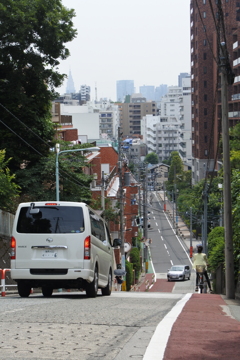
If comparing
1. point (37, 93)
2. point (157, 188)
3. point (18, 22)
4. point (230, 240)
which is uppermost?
point (18, 22)

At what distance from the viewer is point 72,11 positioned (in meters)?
39.8

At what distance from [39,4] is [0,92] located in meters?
5.75

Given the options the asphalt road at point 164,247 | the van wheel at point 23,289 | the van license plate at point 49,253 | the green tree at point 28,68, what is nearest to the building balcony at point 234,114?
the asphalt road at point 164,247

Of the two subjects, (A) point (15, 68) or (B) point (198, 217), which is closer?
(A) point (15, 68)

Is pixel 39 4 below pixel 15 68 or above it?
above

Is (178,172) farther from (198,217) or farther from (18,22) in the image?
(18,22)

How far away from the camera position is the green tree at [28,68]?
38094mm

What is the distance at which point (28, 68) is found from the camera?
40125 mm

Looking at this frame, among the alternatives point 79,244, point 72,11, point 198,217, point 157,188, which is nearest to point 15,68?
point 72,11

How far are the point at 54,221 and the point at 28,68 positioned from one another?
90.4 ft

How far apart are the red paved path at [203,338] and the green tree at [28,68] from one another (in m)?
29.8

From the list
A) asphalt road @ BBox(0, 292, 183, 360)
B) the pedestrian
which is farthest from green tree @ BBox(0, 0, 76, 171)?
asphalt road @ BBox(0, 292, 183, 360)

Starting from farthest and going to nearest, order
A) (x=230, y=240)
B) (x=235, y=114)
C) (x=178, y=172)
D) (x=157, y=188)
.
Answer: (x=157, y=188) < (x=178, y=172) < (x=235, y=114) < (x=230, y=240)

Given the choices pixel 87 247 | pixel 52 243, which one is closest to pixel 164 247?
pixel 87 247
